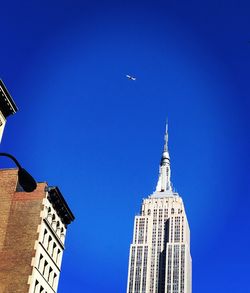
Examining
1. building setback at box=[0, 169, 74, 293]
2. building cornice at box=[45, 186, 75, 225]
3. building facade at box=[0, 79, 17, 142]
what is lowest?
building setback at box=[0, 169, 74, 293]

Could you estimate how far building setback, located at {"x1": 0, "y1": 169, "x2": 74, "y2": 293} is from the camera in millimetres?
59625

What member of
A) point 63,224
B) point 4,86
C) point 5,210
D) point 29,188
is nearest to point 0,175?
point 5,210

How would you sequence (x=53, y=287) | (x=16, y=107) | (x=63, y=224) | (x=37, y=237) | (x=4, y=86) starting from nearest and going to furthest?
(x=4, y=86) → (x=16, y=107) → (x=37, y=237) → (x=53, y=287) → (x=63, y=224)

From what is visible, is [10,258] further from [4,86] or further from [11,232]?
[4,86]

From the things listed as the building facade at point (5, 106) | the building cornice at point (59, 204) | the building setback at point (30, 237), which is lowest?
the building setback at point (30, 237)

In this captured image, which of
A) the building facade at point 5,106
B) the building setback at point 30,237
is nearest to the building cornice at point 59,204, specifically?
the building setback at point 30,237

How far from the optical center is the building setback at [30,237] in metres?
59.6

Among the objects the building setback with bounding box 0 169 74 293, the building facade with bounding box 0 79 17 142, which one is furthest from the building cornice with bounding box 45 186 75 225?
the building facade with bounding box 0 79 17 142

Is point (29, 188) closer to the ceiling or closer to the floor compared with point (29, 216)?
closer to the floor

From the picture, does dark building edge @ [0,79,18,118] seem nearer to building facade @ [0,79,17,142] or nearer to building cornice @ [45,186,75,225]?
building facade @ [0,79,17,142]

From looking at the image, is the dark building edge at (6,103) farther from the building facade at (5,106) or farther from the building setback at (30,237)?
the building setback at (30,237)

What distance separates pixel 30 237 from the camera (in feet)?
203

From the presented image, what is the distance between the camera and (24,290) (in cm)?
5788

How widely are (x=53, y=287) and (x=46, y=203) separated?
10555 millimetres
